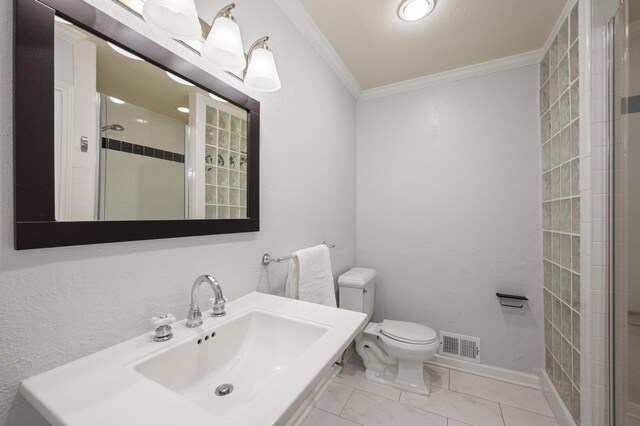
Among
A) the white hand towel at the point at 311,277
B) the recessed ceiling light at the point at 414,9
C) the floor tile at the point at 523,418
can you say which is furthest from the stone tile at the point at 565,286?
the recessed ceiling light at the point at 414,9

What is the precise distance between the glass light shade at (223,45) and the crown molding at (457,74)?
174cm

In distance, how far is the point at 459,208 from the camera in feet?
6.59

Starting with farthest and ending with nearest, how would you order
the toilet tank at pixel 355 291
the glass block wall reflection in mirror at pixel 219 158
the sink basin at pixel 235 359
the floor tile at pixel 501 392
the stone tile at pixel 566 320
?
the toilet tank at pixel 355 291, the floor tile at pixel 501 392, the stone tile at pixel 566 320, the glass block wall reflection in mirror at pixel 219 158, the sink basin at pixel 235 359

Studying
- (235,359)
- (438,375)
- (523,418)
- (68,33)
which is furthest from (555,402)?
(68,33)

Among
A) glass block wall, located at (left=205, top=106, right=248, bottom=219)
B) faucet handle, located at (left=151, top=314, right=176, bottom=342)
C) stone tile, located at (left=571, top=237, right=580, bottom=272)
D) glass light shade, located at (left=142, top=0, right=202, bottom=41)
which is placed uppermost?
glass light shade, located at (left=142, top=0, right=202, bottom=41)

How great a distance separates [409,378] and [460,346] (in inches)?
22.1

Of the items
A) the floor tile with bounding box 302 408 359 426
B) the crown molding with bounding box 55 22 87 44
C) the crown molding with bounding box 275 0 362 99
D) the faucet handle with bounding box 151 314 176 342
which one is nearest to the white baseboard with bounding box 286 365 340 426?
the floor tile with bounding box 302 408 359 426

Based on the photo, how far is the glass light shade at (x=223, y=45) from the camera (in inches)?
32.8

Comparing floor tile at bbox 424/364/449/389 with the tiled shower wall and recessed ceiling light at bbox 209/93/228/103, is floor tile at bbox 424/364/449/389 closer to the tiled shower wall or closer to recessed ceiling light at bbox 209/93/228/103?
the tiled shower wall

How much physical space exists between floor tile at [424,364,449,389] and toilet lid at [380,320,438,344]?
0.34 meters

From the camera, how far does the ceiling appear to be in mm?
1399

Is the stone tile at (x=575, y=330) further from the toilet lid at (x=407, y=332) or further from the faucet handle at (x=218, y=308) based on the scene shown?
the faucet handle at (x=218, y=308)

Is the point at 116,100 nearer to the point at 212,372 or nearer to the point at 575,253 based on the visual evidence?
the point at 212,372

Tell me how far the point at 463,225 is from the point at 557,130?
0.82 metres
